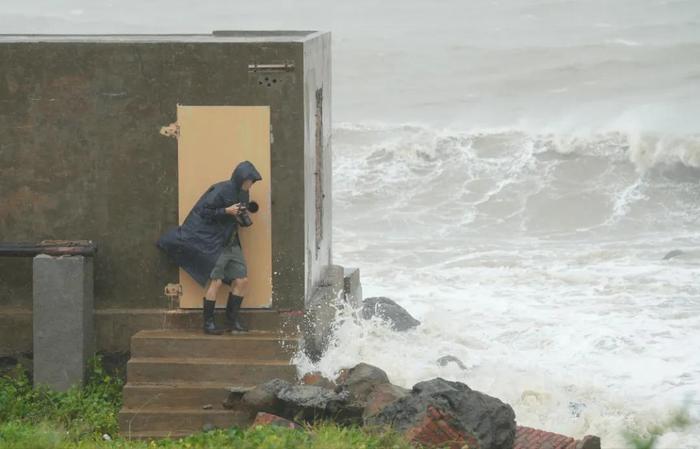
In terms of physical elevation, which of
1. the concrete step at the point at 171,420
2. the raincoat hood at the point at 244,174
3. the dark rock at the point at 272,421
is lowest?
the concrete step at the point at 171,420

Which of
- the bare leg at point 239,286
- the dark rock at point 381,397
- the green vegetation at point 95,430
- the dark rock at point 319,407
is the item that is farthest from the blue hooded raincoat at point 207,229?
the dark rock at point 381,397

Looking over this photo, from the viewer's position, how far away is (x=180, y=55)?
12.2m

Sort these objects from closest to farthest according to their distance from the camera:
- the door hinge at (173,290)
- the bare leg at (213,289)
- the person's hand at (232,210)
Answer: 1. the person's hand at (232,210)
2. the bare leg at (213,289)
3. the door hinge at (173,290)

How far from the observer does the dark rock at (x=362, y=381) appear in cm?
1145

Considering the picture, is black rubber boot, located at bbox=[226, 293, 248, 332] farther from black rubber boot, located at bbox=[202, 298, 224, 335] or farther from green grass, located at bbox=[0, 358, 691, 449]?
green grass, located at bbox=[0, 358, 691, 449]

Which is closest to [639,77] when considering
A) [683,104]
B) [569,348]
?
[683,104]

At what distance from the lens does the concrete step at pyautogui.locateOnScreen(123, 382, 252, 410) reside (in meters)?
11.6

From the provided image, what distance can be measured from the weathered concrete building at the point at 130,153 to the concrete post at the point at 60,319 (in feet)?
1.35

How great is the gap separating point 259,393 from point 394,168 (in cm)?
2225

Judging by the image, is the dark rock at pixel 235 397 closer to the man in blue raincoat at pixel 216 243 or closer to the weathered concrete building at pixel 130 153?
the man in blue raincoat at pixel 216 243

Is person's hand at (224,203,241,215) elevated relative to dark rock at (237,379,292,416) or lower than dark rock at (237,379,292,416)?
elevated

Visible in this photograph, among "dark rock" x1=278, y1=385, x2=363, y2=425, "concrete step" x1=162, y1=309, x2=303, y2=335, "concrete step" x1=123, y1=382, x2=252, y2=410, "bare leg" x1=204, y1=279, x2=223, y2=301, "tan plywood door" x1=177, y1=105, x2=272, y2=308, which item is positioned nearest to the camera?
"dark rock" x1=278, y1=385, x2=363, y2=425

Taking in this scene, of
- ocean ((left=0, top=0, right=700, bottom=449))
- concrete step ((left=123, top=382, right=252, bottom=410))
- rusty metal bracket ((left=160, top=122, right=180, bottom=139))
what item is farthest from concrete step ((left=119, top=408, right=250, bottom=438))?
rusty metal bracket ((left=160, top=122, right=180, bottom=139))

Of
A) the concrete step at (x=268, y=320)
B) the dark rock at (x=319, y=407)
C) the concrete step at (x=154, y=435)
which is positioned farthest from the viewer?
the concrete step at (x=268, y=320)
